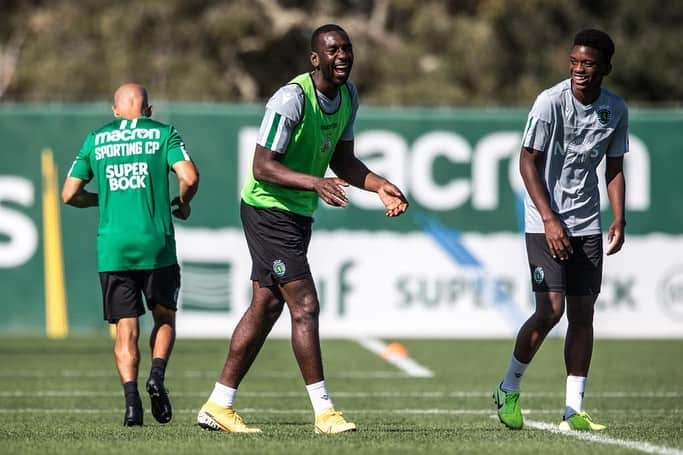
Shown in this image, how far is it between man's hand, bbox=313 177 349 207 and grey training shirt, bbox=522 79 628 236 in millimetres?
1434

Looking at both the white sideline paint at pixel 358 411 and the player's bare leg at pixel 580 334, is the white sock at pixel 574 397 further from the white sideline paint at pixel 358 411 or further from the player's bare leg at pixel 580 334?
the white sideline paint at pixel 358 411

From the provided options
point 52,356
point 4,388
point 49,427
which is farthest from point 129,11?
point 49,427

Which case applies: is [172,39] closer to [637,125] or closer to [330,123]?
[637,125]

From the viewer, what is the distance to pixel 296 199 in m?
8.38

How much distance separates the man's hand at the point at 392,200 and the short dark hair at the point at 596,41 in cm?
143

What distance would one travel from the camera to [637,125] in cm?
1930

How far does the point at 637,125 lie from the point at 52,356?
26.8ft

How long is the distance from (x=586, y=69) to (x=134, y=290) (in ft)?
10.0

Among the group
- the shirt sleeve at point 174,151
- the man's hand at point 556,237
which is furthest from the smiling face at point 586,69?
the shirt sleeve at point 174,151

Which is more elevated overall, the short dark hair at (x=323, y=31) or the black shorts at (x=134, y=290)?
the short dark hair at (x=323, y=31)

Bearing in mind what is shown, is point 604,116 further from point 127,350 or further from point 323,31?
point 127,350

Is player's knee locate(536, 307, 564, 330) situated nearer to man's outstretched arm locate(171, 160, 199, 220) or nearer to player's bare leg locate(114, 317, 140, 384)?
man's outstretched arm locate(171, 160, 199, 220)

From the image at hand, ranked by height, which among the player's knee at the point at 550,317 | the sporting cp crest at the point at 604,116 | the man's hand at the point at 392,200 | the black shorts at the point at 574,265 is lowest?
the player's knee at the point at 550,317

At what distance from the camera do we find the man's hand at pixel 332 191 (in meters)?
7.66
